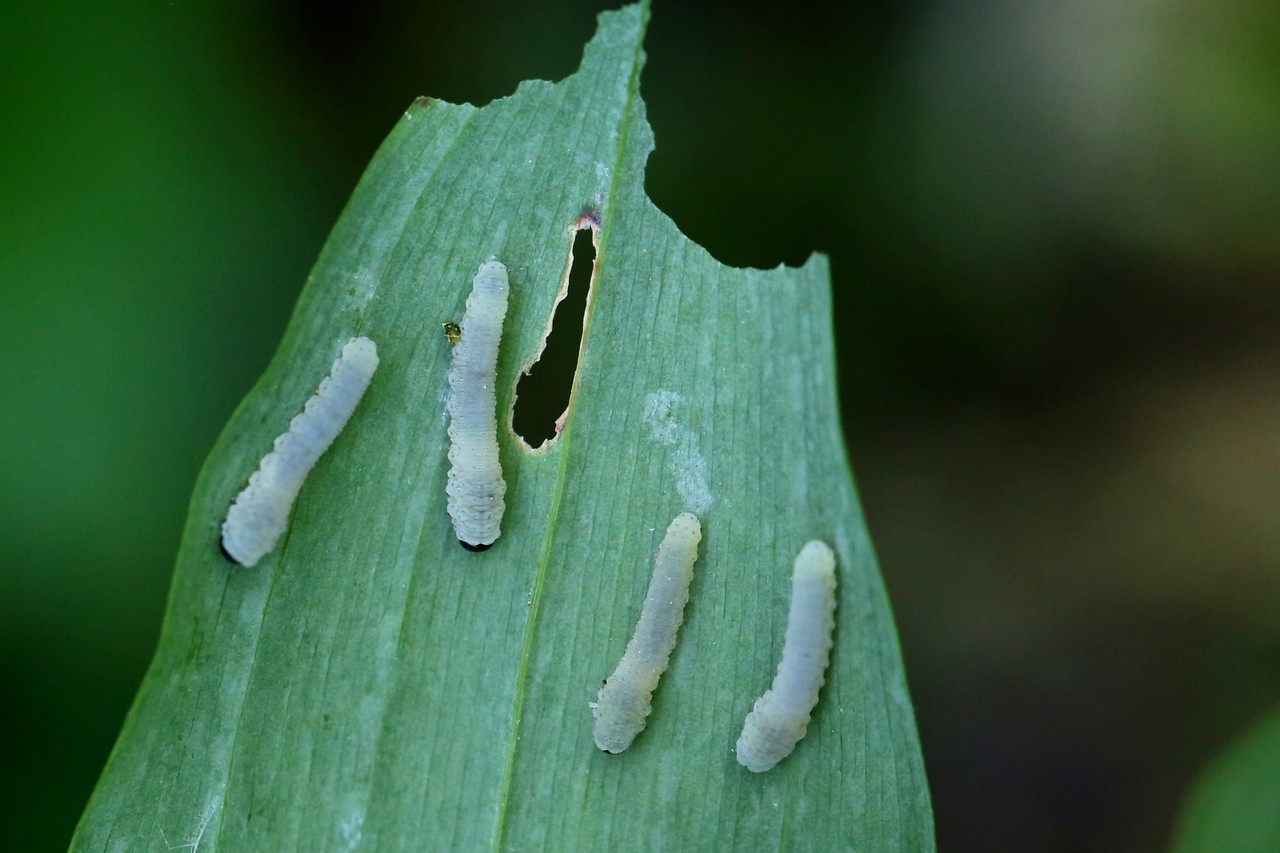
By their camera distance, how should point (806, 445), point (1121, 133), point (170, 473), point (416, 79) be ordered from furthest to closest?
point (1121, 133) → point (416, 79) → point (170, 473) → point (806, 445)

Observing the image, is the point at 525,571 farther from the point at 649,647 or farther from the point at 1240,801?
the point at 1240,801

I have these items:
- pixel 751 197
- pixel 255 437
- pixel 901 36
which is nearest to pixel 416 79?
pixel 751 197

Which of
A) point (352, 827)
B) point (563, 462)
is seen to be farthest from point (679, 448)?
point (352, 827)

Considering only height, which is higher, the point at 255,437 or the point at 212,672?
the point at 255,437

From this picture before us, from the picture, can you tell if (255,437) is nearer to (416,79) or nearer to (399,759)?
(399,759)

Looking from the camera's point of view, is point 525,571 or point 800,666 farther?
point 525,571
